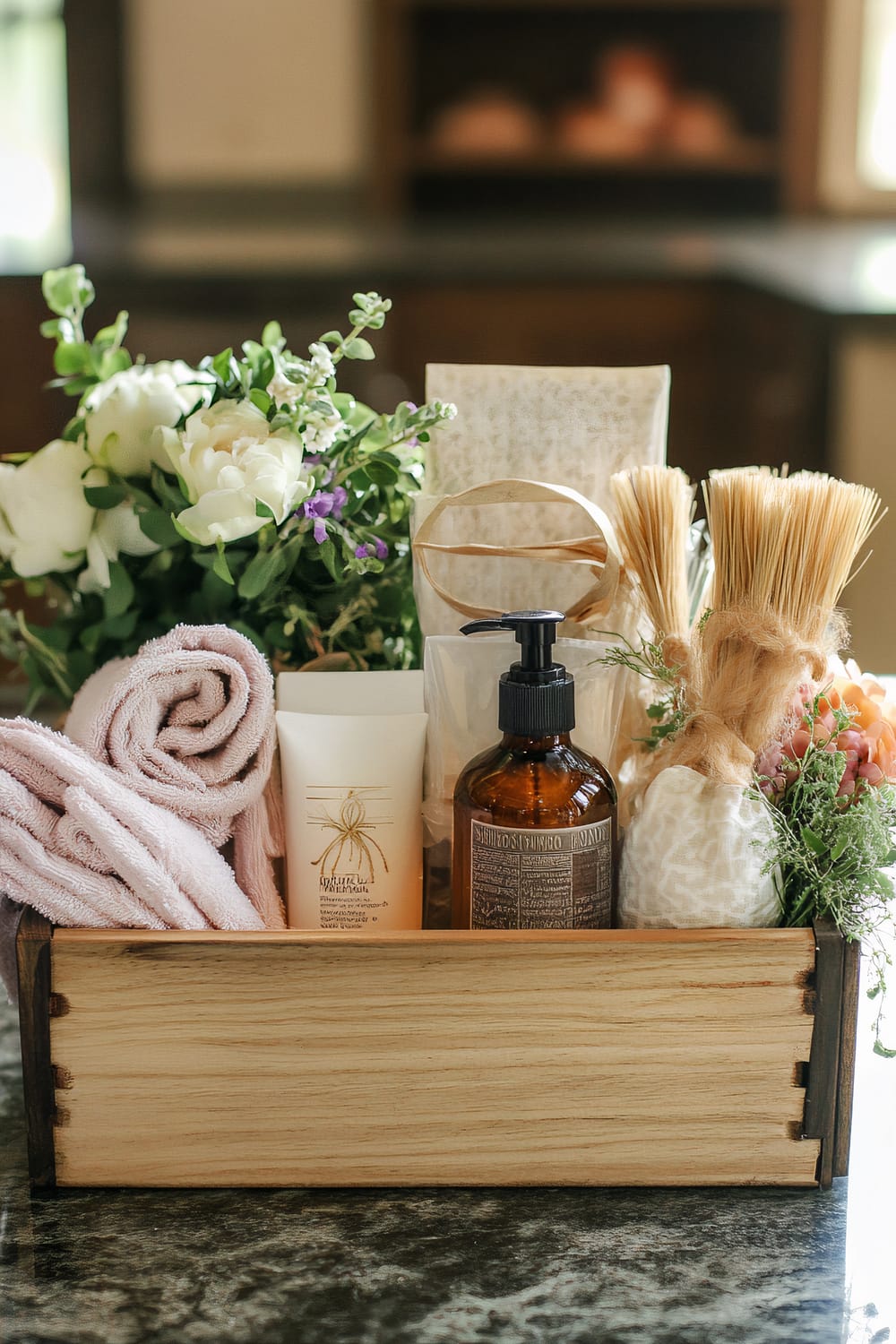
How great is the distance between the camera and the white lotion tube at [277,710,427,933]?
597 millimetres

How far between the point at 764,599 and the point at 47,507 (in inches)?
14.0

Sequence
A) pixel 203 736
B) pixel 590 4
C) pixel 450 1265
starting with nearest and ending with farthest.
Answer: pixel 450 1265
pixel 203 736
pixel 590 4

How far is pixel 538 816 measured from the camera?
0.54m

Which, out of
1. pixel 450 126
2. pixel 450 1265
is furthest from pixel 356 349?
pixel 450 126

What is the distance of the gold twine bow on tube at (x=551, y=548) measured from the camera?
0.61m

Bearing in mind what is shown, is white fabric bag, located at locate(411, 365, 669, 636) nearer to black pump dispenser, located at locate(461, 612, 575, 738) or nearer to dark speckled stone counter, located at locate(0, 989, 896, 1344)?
black pump dispenser, located at locate(461, 612, 575, 738)

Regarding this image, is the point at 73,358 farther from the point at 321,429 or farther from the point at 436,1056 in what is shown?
the point at 436,1056

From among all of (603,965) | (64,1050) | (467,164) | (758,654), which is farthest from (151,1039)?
(467,164)

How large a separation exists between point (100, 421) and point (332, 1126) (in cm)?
35

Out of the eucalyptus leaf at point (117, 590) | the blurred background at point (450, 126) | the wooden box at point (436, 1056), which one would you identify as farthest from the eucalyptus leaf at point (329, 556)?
the blurred background at point (450, 126)

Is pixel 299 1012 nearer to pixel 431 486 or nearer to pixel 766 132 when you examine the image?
pixel 431 486

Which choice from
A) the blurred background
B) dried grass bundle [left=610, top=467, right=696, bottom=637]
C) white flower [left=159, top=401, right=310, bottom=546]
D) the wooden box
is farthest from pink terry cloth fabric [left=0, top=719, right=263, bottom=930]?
the blurred background

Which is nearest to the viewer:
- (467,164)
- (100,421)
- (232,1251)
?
(232,1251)

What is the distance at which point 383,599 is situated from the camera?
0.71m
